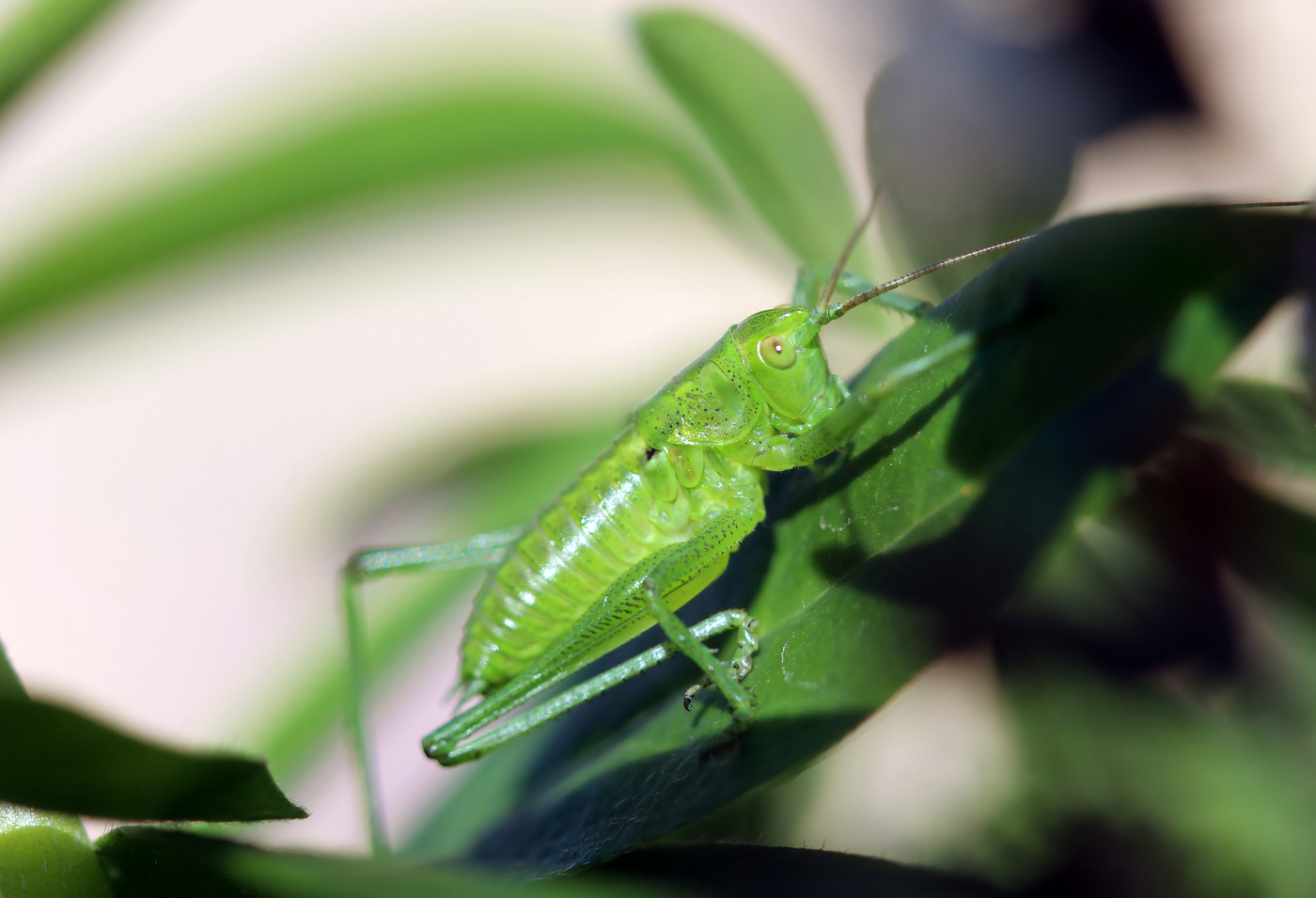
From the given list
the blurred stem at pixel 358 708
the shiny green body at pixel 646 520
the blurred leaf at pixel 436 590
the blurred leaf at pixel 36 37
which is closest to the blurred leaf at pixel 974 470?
the shiny green body at pixel 646 520

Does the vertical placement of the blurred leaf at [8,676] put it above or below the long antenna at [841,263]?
above

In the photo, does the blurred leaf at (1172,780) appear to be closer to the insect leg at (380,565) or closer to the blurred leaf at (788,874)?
the blurred leaf at (788,874)

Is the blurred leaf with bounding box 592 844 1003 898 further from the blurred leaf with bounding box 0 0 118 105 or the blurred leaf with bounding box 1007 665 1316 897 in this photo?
the blurred leaf with bounding box 0 0 118 105

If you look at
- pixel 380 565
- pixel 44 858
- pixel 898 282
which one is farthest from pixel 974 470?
pixel 380 565

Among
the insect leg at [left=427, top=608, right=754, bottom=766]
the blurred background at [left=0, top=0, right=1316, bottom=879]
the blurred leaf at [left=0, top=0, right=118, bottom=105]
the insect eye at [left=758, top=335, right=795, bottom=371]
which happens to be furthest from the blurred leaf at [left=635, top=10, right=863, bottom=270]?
the blurred leaf at [left=0, top=0, right=118, bottom=105]

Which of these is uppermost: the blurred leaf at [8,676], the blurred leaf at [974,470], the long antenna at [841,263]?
the blurred leaf at [8,676]

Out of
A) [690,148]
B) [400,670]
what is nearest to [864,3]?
[690,148]
